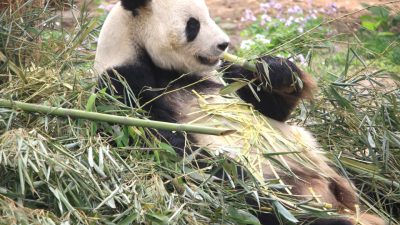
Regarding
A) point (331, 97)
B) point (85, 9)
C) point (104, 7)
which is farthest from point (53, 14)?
point (104, 7)

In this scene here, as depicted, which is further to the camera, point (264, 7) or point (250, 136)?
point (264, 7)

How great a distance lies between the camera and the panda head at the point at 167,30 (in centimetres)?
495

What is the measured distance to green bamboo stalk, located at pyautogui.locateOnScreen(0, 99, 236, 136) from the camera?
4102 millimetres

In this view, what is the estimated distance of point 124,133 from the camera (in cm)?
439

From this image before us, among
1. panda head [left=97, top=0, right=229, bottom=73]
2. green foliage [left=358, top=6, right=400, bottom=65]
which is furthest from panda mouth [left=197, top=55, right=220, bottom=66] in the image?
green foliage [left=358, top=6, right=400, bottom=65]

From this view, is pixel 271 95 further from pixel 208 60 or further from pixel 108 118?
pixel 108 118

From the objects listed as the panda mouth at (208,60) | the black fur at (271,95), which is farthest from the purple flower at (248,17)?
the panda mouth at (208,60)

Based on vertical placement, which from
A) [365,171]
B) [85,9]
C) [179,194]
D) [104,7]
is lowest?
[104,7]

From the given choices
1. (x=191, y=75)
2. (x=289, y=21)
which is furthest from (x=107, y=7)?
(x=191, y=75)

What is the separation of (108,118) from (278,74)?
1146 mm

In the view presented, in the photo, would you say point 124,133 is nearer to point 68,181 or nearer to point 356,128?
point 68,181

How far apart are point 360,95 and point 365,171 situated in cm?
53

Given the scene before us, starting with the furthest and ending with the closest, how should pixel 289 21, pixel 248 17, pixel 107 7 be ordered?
pixel 248 17 → pixel 107 7 → pixel 289 21

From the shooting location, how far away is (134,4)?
4.91 m
